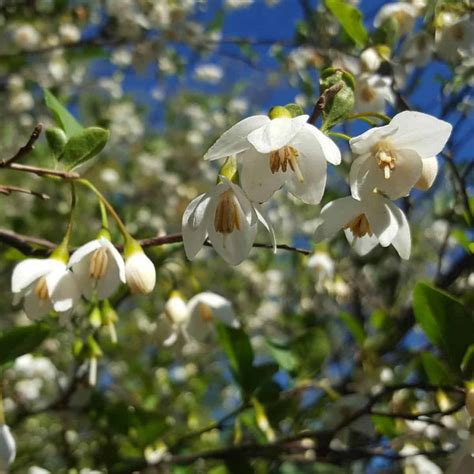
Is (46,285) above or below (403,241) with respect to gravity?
below

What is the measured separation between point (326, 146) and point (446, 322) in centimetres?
49

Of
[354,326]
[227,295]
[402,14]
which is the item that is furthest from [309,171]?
[227,295]

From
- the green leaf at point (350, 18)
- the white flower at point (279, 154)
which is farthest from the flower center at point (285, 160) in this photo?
the green leaf at point (350, 18)

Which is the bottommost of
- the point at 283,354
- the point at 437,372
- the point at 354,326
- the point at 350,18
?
the point at 283,354

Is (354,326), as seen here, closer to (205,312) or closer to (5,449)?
(205,312)

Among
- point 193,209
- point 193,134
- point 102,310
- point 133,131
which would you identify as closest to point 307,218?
point 193,134

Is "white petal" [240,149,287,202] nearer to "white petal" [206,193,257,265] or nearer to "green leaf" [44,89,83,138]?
"white petal" [206,193,257,265]

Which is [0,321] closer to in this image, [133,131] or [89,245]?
[133,131]

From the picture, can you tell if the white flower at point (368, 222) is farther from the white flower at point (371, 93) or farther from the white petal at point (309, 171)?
the white flower at point (371, 93)

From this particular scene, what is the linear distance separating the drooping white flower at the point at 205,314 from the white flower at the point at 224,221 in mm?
581

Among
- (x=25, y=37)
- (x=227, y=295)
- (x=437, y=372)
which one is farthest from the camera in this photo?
(x=227, y=295)

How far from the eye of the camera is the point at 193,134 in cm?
488

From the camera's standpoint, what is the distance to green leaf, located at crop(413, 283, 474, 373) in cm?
121

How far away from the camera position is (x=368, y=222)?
1.10 meters
